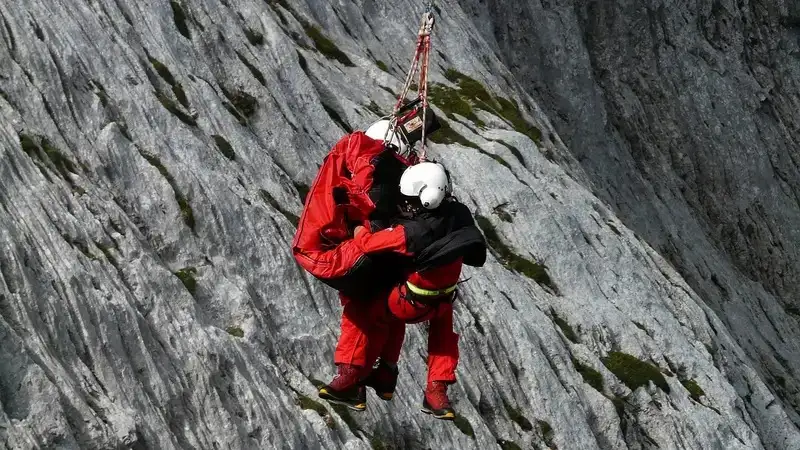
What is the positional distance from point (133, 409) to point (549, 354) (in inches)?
596

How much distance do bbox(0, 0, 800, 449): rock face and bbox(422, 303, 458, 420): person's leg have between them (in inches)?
187

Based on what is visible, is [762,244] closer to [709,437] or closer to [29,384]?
[709,437]

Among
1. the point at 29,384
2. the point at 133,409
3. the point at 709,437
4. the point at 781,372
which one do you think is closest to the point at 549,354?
the point at 709,437

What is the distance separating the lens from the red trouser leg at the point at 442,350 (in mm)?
19984

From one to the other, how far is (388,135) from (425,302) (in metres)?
2.58

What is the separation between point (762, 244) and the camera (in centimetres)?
6800

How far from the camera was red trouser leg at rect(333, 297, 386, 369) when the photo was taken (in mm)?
19422

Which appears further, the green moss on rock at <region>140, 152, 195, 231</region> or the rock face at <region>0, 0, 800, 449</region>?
the green moss on rock at <region>140, 152, 195, 231</region>

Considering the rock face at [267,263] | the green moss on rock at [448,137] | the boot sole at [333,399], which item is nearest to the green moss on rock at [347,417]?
the rock face at [267,263]

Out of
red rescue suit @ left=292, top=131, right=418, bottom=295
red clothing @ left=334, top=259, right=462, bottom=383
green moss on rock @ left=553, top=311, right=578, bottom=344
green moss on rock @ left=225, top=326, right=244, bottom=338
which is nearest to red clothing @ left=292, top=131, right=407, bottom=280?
red rescue suit @ left=292, top=131, right=418, bottom=295

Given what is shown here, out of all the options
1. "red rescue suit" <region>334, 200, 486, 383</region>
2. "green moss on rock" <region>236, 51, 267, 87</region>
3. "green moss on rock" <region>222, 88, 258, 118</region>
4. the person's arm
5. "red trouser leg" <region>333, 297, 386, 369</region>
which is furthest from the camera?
"green moss on rock" <region>236, 51, 267, 87</region>

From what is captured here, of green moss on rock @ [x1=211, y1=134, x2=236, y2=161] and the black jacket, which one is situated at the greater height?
the black jacket

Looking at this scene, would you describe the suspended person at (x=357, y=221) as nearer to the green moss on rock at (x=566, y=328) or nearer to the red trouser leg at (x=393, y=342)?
the red trouser leg at (x=393, y=342)

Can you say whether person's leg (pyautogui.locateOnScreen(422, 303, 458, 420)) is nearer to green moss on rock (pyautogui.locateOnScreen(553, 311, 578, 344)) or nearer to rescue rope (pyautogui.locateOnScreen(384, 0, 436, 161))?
rescue rope (pyautogui.locateOnScreen(384, 0, 436, 161))
